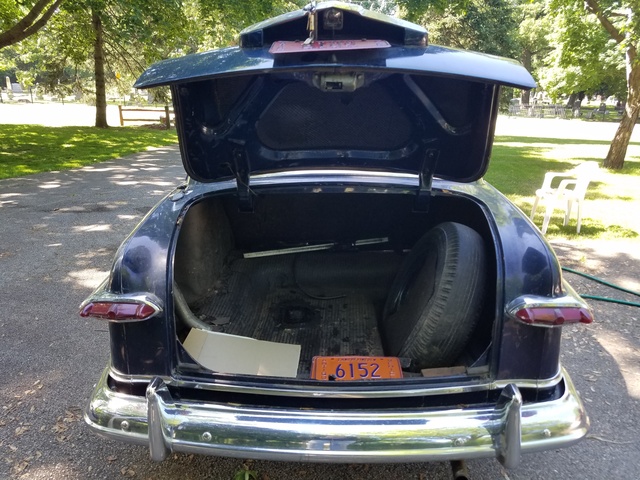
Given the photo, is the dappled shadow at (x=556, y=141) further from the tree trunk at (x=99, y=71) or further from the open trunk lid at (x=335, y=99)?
the open trunk lid at (x=335, y=99)

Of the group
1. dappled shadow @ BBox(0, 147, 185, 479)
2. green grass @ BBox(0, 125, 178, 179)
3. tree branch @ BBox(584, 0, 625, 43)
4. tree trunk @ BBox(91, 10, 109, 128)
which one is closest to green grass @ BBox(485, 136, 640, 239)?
tree branch @ BBox(584, 0, 625, 43)

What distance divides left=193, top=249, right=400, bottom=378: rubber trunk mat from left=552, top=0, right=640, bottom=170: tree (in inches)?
342

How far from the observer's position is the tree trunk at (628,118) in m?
10.6

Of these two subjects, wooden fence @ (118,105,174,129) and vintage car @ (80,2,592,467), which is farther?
wooden fence @ (118,105,174,129)

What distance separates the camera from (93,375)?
302cm

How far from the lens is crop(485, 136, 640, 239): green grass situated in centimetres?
656

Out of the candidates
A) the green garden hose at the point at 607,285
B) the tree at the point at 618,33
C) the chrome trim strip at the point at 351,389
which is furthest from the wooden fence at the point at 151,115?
the chrome trim strip at the point at 351,389

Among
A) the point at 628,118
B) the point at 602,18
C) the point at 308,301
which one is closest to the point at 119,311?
the point at 308,301

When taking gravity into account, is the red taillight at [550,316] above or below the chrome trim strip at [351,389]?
above

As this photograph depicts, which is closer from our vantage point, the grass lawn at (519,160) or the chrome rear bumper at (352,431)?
the chrome rear bumper at (352,431)

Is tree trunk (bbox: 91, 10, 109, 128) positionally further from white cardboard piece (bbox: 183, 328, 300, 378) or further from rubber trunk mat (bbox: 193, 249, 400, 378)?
white cardboard piece (bbox: 183, 328, 300, 378)

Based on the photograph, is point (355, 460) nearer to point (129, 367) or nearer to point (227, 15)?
point (129, 367)

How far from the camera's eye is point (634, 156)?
1423cm

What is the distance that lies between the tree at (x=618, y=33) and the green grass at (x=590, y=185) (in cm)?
68
